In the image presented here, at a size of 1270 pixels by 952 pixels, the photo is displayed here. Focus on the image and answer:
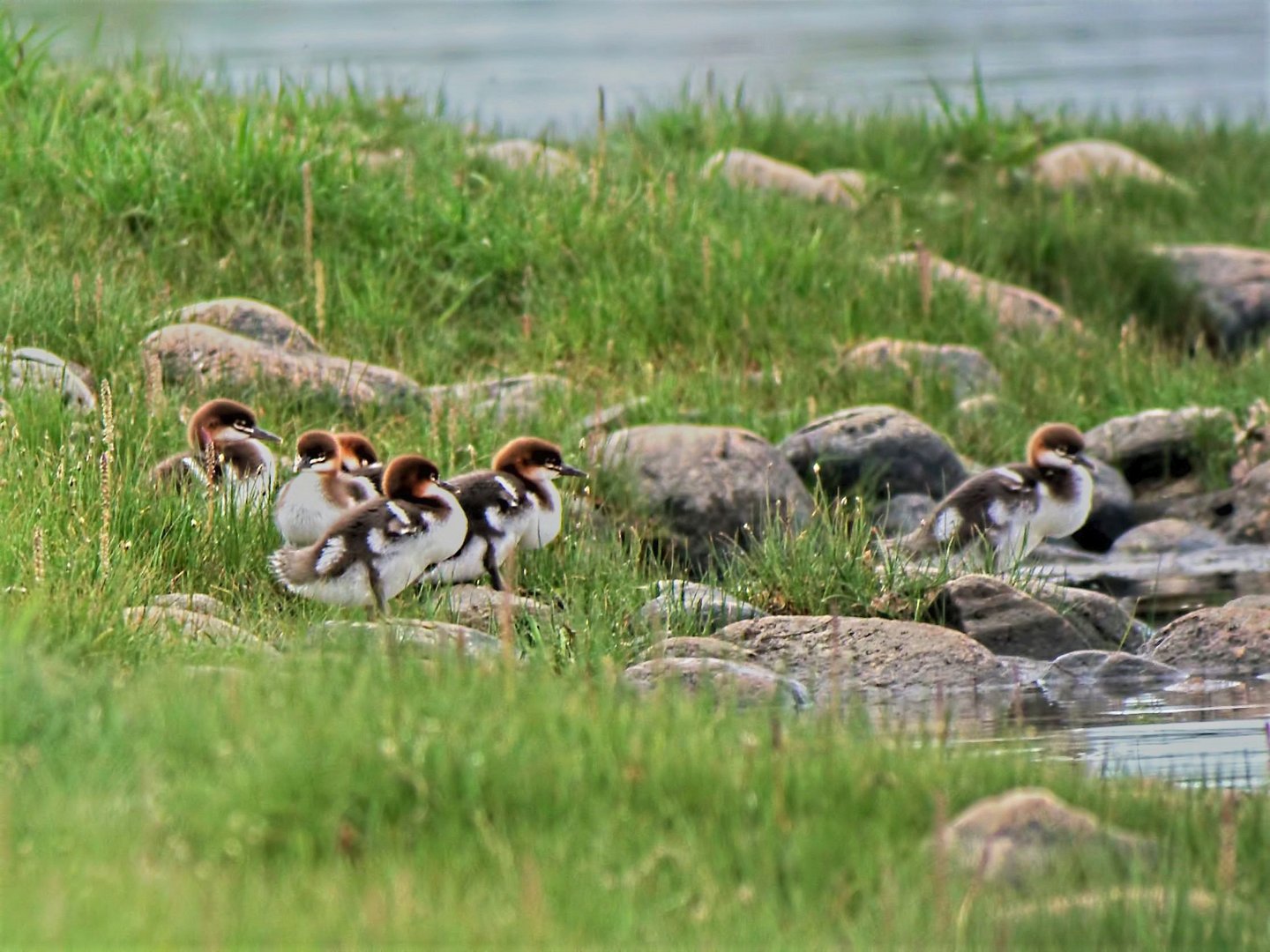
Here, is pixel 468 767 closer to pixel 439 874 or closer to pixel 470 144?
pixel 439 874

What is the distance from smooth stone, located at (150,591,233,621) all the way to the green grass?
14 centimetres

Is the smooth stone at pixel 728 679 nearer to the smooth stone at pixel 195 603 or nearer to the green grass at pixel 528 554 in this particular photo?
the green grass at pixel 528 554

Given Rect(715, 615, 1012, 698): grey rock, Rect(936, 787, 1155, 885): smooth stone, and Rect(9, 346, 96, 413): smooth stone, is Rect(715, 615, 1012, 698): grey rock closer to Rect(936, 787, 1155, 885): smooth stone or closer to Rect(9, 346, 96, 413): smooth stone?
Rect(936, 787, 1155, 885): smooth stone

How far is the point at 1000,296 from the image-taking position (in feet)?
41.9

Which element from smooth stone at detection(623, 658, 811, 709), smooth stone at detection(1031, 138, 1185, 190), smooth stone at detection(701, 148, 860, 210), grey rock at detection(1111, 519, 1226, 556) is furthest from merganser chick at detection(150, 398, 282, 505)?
smooth stone at detection(1031, 138, 1185, 190)

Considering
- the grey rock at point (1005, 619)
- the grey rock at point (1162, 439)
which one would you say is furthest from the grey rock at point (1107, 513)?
the grey rock at point (1005, 619)

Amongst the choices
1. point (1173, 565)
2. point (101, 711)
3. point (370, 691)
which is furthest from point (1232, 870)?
point (1173, 565)

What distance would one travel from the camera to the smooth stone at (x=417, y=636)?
544 centimetres

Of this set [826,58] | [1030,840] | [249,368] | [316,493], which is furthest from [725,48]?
[1030,840]

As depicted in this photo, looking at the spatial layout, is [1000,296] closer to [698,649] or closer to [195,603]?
[698,649]

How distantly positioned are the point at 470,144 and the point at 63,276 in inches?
158

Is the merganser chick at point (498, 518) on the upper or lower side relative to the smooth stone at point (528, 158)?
lower

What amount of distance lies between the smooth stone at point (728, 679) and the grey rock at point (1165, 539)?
13.7 feet

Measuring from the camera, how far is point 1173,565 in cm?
998
